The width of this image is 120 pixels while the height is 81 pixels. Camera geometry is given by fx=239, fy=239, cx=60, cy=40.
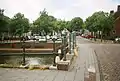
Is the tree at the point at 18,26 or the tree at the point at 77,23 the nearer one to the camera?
the tree at the point at 18,26

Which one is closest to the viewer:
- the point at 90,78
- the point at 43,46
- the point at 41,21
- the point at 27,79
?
the point at 90,78

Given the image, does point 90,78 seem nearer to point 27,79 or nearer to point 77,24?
point 27,79

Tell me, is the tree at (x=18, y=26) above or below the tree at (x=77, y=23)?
below

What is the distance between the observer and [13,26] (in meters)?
68.4

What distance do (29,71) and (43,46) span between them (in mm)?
32826

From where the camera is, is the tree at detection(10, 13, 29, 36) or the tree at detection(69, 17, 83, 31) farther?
the tree at detection(69, 17, 83, 31)

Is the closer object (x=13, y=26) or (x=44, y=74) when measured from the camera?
(x=44, y=74)

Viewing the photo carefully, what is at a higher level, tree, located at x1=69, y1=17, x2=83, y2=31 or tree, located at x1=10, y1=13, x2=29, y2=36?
tree, located at x1=69, y1=17, x2=83, y2=31

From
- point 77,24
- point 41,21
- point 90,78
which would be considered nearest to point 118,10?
point 41,21

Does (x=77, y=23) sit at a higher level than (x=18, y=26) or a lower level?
higher

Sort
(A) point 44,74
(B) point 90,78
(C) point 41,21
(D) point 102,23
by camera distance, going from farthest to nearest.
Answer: (C) point 41,21
(D) point 102,23
(A) point 44,74
(B) point 90,78

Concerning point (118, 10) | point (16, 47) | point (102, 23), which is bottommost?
point (16, 47)

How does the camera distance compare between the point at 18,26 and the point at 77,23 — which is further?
the point at 77,23

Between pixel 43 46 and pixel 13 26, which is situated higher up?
pixel 13 26
